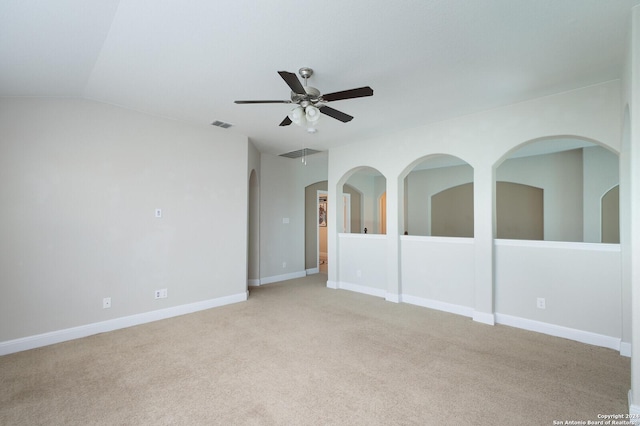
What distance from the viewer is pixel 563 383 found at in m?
2.49

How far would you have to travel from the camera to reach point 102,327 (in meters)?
3.65

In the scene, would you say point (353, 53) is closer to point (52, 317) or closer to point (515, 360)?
point (515, 360)

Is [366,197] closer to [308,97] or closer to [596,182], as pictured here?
[596,182]

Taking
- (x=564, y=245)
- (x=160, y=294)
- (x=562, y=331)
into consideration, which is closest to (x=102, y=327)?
(x=160, y=294)

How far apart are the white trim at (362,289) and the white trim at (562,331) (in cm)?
186

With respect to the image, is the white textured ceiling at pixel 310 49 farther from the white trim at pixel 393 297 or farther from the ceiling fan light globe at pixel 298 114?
the white trim at pixel 393 297

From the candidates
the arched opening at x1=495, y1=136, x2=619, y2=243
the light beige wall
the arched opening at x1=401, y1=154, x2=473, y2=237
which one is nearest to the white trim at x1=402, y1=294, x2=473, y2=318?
the arched opening at x1=495, y1=136, x2=619, y2=243

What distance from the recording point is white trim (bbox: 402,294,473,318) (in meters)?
4.25

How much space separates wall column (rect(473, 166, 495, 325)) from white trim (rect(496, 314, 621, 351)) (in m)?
0.20

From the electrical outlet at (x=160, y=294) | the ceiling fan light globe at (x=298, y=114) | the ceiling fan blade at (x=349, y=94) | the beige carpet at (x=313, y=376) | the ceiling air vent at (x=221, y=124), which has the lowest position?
the beige carpet at (x=313, y=376)

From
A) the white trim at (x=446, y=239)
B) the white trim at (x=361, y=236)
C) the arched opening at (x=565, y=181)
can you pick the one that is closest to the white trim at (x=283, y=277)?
the white trim at (x=361, y=236)

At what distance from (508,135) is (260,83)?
10.1ft

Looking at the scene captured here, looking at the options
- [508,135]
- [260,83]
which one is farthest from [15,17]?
[508,135]

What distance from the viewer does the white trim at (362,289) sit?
5.33 metres
